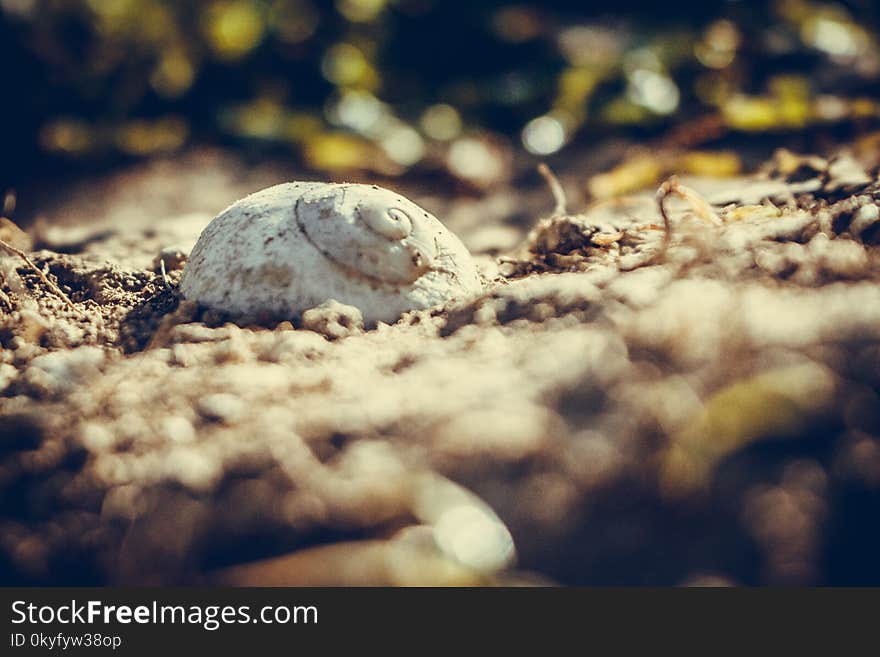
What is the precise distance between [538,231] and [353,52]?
2.17 metres

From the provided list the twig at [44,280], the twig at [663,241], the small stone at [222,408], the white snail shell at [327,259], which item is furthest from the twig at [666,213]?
the twig at [44,280]

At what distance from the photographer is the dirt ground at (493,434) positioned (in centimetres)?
113

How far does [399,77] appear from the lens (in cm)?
400

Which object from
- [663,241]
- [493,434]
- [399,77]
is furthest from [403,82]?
[493,434]

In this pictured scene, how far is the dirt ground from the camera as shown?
1130 mm

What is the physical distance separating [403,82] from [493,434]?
311 cm

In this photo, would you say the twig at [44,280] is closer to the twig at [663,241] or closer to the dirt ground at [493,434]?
the dirt ground at [493,434]

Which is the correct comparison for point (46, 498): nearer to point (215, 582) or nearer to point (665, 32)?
point (215, 582)

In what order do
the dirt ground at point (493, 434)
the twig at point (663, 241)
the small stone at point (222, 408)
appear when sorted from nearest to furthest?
the dirt ground at point (493, 434)
the small stone at point (222, 408)
the twig at point (663, 241)

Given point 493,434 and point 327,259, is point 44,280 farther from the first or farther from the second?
point 493,434

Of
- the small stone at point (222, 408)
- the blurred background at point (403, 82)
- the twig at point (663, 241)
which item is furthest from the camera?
the blurred background at point (403, 82)

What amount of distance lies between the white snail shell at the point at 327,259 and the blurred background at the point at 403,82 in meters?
1.62

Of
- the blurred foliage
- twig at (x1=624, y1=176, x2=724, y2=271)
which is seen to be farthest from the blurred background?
twig at (x1=624, y1=176, x2=724, y2=271)

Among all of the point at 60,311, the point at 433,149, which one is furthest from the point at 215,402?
the point at 433,149
